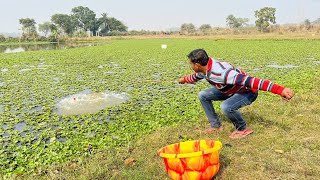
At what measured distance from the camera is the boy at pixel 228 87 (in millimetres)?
3982

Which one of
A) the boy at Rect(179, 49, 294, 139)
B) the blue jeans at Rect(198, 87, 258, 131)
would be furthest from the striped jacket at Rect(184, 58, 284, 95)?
the blue jeans at Rect(198, 87, 258, 131)

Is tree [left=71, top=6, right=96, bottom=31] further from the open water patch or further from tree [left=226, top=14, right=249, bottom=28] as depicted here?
the open water patch

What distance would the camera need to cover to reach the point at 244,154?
426cm

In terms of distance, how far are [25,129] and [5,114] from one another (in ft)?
5.35

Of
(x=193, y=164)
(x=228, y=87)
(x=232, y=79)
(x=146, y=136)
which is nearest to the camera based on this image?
(x=193, y=164)

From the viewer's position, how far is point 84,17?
4181 inches

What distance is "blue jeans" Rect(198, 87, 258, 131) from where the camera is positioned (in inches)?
181

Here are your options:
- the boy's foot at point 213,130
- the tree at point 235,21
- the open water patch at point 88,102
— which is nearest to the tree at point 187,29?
the tree at point 235,21

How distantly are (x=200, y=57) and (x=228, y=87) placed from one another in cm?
69

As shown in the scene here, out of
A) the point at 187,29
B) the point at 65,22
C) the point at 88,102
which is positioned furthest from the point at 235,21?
the point at 88,102

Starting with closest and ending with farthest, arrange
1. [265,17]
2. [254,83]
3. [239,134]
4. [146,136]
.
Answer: [254,83]
[239,134]
[146,136]
[265,17]

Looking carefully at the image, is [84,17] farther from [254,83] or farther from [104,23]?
[254,83]

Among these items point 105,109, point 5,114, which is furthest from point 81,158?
point 5,114

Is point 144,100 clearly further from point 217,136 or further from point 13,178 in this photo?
point 13,178
